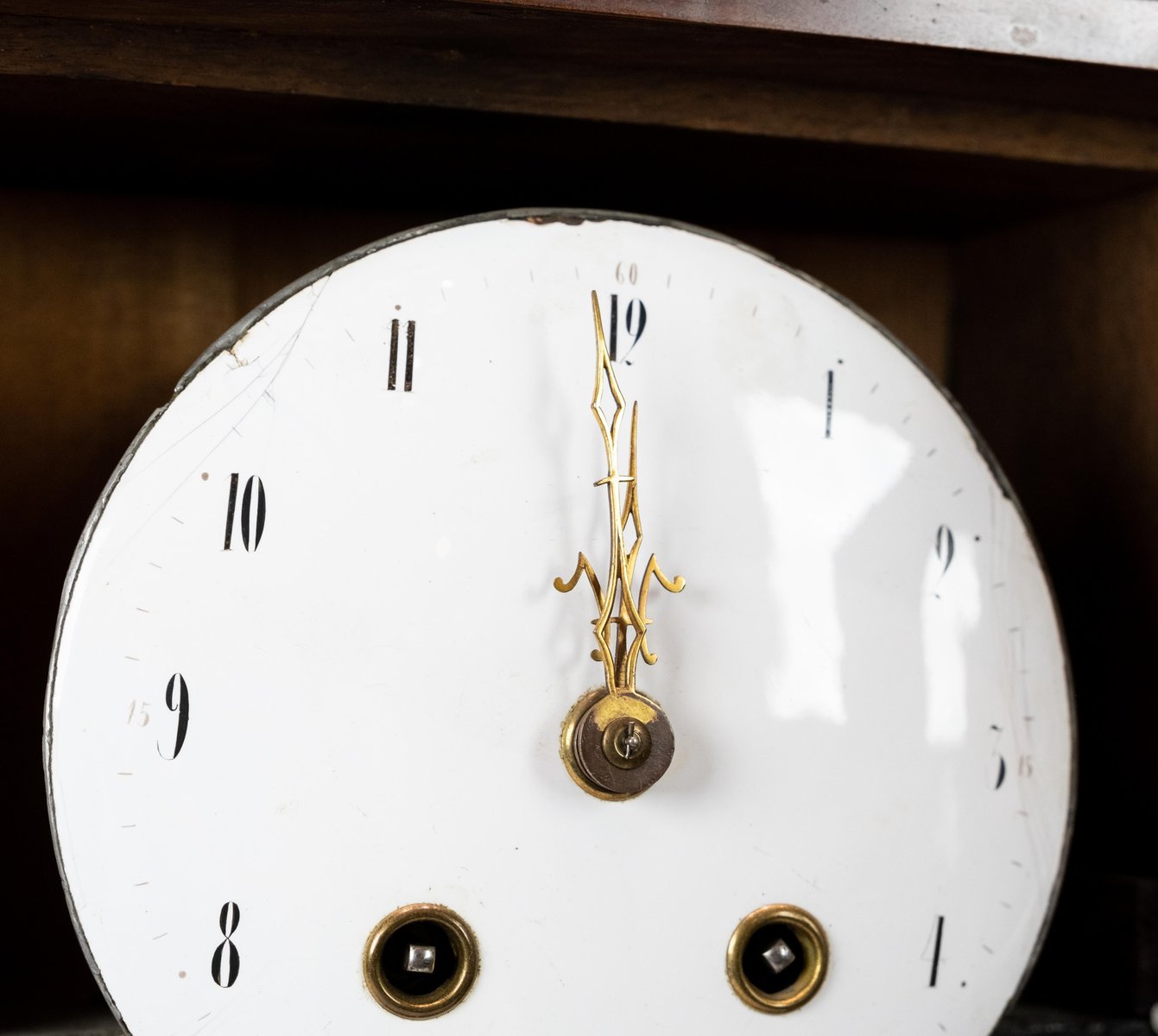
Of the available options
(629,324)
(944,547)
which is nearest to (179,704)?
(629,324)

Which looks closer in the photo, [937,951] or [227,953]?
[227,953]

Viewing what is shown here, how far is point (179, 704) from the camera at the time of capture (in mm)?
713

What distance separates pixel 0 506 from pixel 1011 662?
30.3 inches

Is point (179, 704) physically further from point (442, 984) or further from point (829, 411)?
point (829, 411)

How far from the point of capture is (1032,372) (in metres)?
1.11

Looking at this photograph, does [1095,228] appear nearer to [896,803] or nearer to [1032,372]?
[1032,372]

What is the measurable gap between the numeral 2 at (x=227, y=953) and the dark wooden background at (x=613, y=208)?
24 cm

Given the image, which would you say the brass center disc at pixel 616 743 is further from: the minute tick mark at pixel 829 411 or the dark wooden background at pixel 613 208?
the dark wooden background at pixel 613 208

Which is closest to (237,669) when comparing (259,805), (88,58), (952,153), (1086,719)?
(259,805)

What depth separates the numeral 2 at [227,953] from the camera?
2.35 feet

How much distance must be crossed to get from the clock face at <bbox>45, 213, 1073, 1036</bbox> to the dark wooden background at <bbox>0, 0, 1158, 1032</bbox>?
0.42 ft

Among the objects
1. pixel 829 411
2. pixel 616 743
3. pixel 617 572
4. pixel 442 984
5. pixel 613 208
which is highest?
pixel 613 208

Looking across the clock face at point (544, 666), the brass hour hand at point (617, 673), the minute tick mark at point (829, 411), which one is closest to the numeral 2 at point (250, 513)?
the clock face at point (544, 666)

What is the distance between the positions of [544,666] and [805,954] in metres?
0.26
